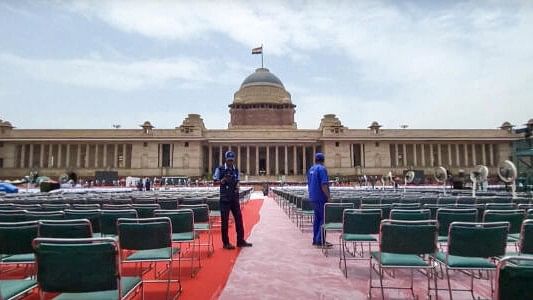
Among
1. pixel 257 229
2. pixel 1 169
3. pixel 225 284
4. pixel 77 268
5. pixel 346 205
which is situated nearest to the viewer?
pixel 77 268

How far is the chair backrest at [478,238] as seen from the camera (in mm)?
4586

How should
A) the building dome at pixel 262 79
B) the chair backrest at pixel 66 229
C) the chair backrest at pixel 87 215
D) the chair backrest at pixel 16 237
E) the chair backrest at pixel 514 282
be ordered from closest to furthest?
1. the chair backrest at pixel 514 282
2. the chair backrest at pixel 16 237
3. the chair backrest at pixel 66 229
4. the chair backrest at pixel 87 215
5. the building dome at pixel 262 79

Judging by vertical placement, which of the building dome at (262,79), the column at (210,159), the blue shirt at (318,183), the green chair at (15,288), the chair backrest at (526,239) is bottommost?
the green chair at (15,288)

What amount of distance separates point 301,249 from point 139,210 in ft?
11.6

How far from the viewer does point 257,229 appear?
38.2 feet

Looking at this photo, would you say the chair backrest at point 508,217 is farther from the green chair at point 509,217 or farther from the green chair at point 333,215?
the green chair at point 333,215

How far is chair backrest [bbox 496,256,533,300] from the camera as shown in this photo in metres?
2.68

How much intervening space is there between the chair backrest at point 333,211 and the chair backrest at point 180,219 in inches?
117

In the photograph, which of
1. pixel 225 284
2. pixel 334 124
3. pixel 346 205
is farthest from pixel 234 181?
pixel 334 124

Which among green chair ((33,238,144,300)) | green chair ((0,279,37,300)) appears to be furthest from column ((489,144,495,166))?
green chair ((0,279,37,300))

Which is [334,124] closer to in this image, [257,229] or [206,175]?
[206,175]

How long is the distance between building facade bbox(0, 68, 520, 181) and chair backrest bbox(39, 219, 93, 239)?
5660 cm

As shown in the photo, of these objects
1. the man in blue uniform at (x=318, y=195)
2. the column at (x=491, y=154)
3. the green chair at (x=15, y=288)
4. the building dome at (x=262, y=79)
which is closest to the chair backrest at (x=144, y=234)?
the green chair at (x=15, y=288)

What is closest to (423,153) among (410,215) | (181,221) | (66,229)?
(410,215)
